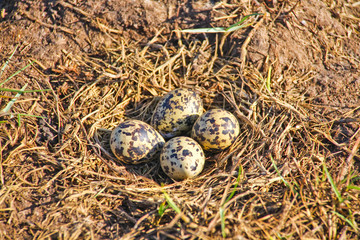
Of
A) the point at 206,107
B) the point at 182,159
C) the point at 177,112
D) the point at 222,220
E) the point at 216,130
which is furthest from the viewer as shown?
the point at 206,107

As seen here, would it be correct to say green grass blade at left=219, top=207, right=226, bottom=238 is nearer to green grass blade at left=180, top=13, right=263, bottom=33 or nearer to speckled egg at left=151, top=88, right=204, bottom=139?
speckled egg at left=151, top=88, right=204, bottom=139

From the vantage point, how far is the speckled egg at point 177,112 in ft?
9.71

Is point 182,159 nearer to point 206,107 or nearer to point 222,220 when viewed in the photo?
point 222,220

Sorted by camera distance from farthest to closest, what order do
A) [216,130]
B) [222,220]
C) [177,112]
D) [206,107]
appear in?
[206,107] < [177,112] < [216,130] < [222,220]

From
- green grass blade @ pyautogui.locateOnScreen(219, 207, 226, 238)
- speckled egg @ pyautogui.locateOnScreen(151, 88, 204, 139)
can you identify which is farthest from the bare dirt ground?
speckled egg @ pyautogui.locateOnScreen(151, 88, 204, 139)

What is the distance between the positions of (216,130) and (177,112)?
0.50 meters

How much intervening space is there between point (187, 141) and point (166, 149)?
0.79 feet

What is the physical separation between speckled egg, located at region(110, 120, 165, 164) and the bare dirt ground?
0.16 meters

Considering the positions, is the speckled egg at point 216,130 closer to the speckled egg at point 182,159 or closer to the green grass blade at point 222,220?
the speckled egg at point 182,159

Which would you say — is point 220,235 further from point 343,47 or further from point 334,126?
point 343,47

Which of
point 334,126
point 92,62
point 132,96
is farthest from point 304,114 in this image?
point 92,62

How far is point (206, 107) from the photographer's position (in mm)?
3355

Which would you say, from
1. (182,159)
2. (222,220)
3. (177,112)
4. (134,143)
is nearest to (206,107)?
(177,112)

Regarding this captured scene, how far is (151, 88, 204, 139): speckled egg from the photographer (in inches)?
117
